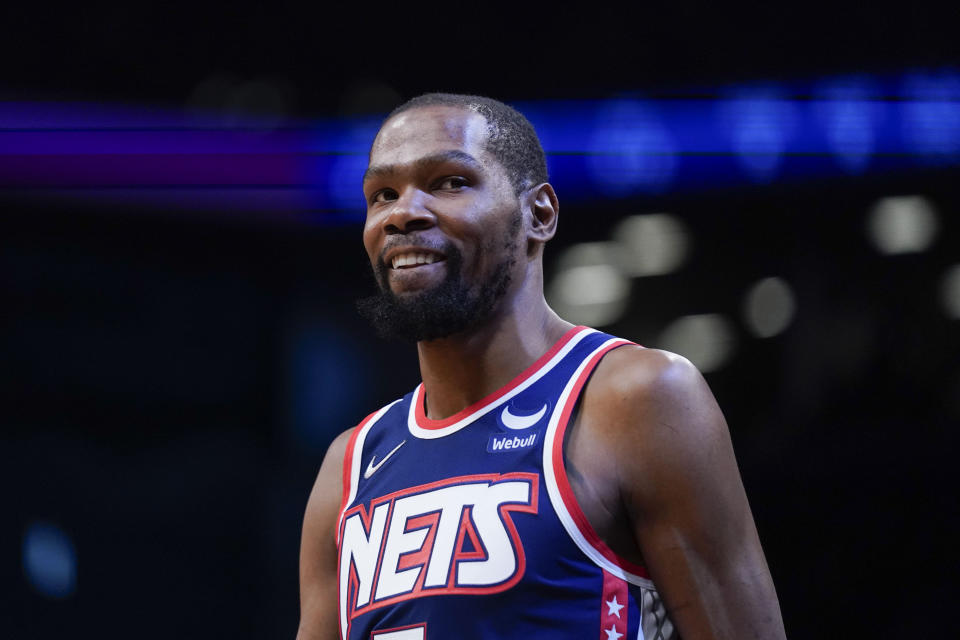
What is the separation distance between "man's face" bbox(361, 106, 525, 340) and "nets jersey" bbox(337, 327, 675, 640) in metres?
0.16

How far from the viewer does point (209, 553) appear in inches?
129

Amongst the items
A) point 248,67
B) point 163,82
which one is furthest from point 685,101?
point 163,82

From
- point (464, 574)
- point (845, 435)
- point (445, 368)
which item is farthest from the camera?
point (845, 435)

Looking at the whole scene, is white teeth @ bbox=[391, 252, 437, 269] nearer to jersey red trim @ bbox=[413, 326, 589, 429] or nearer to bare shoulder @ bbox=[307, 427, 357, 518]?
jersey red trim @ bbox=[413, 326, 589, 429]

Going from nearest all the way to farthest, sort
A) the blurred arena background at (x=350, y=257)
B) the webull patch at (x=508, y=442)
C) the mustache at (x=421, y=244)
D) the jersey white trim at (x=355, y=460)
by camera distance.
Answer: the webull patch at (x=508, y=442) → the mustache at (x=421, y=244) → the jersey white trim at (x=355, y=460) → the blurred arena background at (x=350, y=257)

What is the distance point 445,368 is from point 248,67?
7.23 ft

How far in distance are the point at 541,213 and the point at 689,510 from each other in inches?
24.3

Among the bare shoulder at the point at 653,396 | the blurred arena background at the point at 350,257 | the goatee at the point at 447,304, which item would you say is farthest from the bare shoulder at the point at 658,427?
the blurred arena background at the point at 350,257

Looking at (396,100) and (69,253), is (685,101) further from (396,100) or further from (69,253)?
(69,253)

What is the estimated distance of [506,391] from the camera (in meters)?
1.55

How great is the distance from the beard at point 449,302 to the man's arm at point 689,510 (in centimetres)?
30

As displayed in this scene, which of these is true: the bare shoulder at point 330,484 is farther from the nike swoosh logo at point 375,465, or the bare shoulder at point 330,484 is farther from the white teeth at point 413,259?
the white teeth at point 413,259

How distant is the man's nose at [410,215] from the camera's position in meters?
1.54

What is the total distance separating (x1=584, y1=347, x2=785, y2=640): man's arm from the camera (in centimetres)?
131
